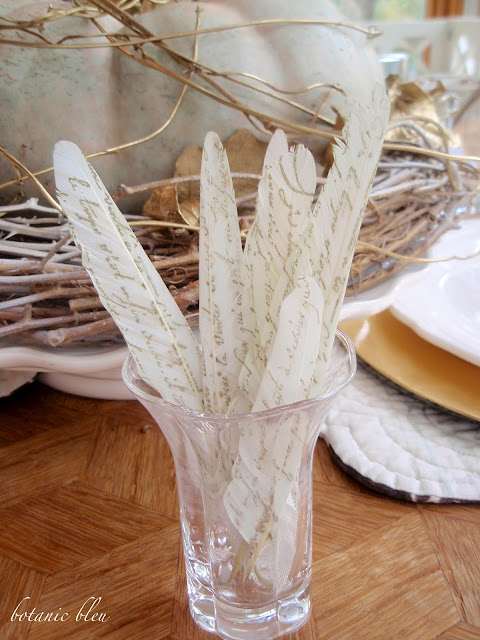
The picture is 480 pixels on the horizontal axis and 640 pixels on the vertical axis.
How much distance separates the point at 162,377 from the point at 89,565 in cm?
13

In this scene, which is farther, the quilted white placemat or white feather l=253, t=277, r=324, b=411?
the quilted white placemat

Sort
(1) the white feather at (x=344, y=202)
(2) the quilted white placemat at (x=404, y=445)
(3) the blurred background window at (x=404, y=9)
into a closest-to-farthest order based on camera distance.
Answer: (1) the white feather at (x=344, y=202), (2) the quilted white placemat at (x=404, y=445), (3) the blurred background window at (x=404, y=9)

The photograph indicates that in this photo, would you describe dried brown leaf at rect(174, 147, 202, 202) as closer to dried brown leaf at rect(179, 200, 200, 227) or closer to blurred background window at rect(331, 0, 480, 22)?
dried brown leaf at rect(179, 200, 200, 227)

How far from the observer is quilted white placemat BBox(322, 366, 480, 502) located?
325 mm

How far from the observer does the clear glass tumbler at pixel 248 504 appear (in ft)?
0.70

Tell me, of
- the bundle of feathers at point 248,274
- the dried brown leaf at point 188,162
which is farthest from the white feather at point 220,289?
the dried brown leaf at point 188,162

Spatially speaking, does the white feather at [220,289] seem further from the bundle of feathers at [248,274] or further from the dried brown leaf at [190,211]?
the dried brown leaf at [190,211]

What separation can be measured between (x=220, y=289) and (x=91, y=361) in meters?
0.16

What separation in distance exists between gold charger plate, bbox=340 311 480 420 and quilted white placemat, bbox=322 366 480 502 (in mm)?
18

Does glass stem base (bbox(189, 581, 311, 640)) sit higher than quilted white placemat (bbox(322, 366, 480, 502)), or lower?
lower

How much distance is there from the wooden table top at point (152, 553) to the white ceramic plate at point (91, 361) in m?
0.04

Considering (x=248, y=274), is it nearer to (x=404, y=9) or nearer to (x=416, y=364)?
(x=416, y=364)

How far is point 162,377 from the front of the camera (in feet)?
0.75

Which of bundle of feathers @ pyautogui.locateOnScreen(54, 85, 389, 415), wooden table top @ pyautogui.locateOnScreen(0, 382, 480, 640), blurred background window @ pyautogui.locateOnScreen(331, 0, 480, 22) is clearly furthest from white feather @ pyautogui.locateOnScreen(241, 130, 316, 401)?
blurred background window @ pyautogui.locateOnScreen(331, 0, 480, 22)
